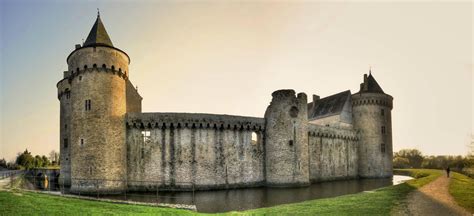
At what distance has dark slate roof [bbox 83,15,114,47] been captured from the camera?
25.5m

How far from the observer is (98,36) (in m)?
25.9

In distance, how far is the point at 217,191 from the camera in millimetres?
26359

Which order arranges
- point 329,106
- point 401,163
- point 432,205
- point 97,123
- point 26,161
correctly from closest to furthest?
point 432,205, point 97,123, point 329,106, point 26,161, point 401,163

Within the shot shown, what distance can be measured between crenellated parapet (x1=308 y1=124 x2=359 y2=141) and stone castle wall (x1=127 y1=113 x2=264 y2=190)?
9.31m

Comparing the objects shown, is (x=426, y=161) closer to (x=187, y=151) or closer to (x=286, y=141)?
(x=286, y=141)

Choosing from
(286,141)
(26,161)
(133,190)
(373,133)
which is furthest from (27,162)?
(373,133)

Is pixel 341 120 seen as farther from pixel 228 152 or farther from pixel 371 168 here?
pixel 228 152

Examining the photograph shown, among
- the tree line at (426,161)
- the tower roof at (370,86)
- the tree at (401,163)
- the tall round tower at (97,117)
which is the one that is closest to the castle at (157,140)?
the tall round tower at (97,117)

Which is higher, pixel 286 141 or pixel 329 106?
pixel 329 106

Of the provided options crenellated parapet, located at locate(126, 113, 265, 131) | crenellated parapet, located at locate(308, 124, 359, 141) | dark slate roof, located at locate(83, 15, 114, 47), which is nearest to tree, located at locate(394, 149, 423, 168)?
crenellated parapet, located at locate(308, 124, 359, 141)

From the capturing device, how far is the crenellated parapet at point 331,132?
35281mm

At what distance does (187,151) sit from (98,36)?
11.5 metres

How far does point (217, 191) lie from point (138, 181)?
617 cm

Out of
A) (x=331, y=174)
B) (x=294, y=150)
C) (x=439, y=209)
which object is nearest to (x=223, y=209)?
(x=439, y=209)
